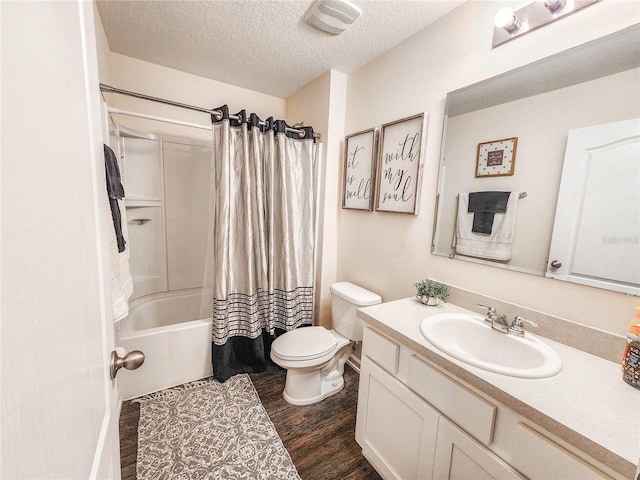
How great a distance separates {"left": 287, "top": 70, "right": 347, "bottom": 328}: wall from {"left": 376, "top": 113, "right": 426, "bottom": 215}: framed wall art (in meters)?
0.47

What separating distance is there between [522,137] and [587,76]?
27 cm

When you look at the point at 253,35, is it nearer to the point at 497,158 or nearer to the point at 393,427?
the point at 497,158

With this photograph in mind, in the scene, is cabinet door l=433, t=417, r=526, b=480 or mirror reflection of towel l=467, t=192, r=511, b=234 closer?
cabinet door l=433, t=417, r=526, b=480

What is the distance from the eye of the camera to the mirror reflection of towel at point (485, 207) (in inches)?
49.7

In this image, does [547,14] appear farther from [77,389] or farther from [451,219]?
[77,389]

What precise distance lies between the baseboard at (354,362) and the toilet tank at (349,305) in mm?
331

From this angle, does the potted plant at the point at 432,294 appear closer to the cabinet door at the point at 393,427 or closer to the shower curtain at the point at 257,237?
the cabinet door at the point at 393,427

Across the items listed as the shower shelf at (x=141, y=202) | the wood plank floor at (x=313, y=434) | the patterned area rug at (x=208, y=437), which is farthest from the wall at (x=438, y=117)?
the shower shelf at (x=141, y=202)

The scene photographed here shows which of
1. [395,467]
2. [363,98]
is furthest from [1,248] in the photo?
[363,98]

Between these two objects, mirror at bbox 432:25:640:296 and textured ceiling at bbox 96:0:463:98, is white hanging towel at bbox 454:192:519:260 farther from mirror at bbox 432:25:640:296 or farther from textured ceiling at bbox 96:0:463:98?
textured ceiling at bbox 96:0:463:98

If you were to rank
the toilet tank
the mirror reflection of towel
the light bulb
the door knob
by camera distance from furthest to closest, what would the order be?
1. the toilet tank
2. the mirror reflection of towel
3. the light bulb
4. the door knob

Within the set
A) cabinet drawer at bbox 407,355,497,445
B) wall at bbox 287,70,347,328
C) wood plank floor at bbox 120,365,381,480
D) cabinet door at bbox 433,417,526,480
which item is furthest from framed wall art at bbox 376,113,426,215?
wood plank floor at bbox 120,365,381,480

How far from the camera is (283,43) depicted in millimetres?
1794

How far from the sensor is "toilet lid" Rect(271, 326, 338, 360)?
169cm
